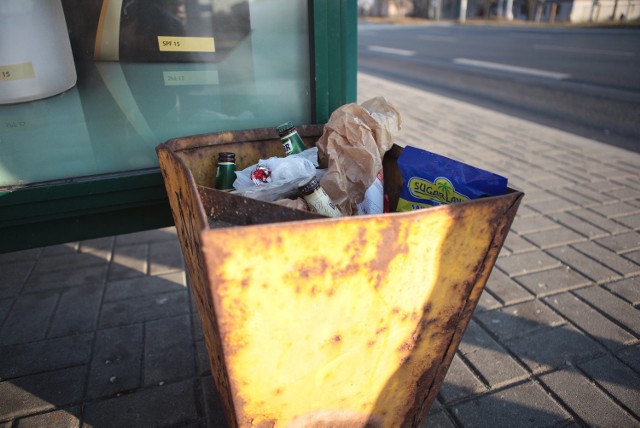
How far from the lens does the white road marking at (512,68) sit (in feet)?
29.1

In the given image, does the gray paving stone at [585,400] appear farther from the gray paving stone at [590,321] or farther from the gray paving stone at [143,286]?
the gray paving stone at [143,286]

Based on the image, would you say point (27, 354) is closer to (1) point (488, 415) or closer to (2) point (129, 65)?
(2) point (129, 65)

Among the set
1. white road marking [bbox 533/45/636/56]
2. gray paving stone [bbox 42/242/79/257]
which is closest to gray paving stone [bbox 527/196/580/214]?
gray paving stone [bbox 42/242/79/257]

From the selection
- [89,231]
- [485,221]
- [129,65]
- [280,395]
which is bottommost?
[280,395]

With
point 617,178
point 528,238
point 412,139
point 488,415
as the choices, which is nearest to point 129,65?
point 488,415

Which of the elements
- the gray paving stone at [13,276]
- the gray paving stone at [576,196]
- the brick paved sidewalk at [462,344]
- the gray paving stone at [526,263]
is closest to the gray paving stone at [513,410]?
the brick paved sidewalk at [462,344]

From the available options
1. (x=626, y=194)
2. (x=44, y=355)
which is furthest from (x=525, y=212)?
(x=44, y=355)

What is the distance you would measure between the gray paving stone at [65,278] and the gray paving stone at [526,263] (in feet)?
8.17

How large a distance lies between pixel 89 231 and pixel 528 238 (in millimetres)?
2681

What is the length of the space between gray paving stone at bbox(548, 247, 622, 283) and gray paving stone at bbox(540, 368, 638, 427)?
0.86 m

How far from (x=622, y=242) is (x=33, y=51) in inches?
135

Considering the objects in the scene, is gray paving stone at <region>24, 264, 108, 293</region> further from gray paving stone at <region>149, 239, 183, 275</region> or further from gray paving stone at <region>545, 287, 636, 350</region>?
gray paving stone at <region>545, 287, 636, 350</region>

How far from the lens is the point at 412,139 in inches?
197

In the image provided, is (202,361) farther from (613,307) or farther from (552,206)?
(552,206)
